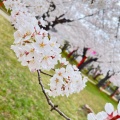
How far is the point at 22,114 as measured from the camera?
514 cm

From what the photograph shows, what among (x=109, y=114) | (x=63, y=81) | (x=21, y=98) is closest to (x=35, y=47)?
(x=63, y=81)

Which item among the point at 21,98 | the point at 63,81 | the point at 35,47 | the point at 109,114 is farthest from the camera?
the point at 21,98

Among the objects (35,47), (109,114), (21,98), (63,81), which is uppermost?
(35,47)

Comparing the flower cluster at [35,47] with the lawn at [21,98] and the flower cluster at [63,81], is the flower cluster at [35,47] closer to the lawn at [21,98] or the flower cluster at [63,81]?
the flower cluster at [63,81]

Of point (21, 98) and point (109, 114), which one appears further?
point (21, 98)

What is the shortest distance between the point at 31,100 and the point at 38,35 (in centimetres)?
440

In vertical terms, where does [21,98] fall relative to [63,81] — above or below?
below

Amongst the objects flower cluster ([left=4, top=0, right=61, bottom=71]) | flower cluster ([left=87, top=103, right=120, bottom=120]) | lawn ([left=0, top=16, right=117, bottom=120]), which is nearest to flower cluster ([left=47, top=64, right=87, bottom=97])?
flower cluster ([left=4, top=0, right=61, bottom=71])

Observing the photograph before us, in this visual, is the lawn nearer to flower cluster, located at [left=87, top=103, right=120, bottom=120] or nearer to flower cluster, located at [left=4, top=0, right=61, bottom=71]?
flower cluster, located at [left=4, top=0, right=61, bottom=71]

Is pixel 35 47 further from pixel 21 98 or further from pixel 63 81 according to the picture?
pixel 21 98

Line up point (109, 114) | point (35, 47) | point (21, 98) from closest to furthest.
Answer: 1. point (109, 114)
2. point (35, 47)
3. point (21, 98)

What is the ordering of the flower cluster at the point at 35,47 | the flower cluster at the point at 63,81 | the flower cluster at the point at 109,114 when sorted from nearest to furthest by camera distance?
the flower cluster at the point at 109,114 < the flower cluster at the point at 35,47 < the flower cluster at the point at 63,81

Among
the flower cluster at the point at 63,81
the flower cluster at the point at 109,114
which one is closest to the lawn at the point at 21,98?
the flower cluster at the point at 63,81

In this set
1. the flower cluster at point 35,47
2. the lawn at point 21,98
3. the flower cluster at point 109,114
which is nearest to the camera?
the flower cluster at point 109,114
